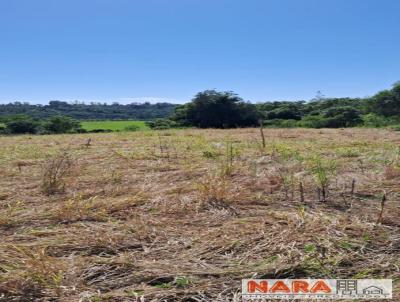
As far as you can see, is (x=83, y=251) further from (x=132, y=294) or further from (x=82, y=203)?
(x=82, y=203)

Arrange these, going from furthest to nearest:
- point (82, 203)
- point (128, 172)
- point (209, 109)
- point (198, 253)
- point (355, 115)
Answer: point (209, 109) < point (355, 115) < point (128, 172) < point (82, 203) < point (198, 253)

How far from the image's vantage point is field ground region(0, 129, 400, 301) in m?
1.88

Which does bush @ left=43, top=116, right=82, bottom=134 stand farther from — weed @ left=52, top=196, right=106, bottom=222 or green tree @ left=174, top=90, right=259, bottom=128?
weed @ left=52, top=196, right=106, bottom=222

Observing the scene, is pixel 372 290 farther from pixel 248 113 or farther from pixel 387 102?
pixel 248 113

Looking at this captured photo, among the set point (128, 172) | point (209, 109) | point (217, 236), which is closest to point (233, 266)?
point (217, 236)

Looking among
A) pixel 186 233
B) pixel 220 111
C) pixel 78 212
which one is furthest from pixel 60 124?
pixel 186 233

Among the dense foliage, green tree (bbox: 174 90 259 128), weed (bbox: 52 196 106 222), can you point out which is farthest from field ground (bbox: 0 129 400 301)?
green tree (bbox: 174 90 259 128)

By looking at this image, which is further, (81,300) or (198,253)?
(198,253)

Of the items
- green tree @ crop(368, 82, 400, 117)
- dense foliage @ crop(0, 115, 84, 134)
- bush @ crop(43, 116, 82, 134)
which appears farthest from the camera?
bush @ crop(43, 116, 82, 134)

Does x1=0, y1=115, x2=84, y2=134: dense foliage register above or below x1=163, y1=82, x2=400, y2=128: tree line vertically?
below

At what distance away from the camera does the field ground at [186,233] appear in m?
1.88

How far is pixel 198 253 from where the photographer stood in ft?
7.25

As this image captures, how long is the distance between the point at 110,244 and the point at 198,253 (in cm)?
59

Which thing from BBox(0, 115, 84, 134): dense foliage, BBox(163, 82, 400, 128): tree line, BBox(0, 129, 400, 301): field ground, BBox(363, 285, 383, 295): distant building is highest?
BBox(163, 82, 400, 128): tree line
